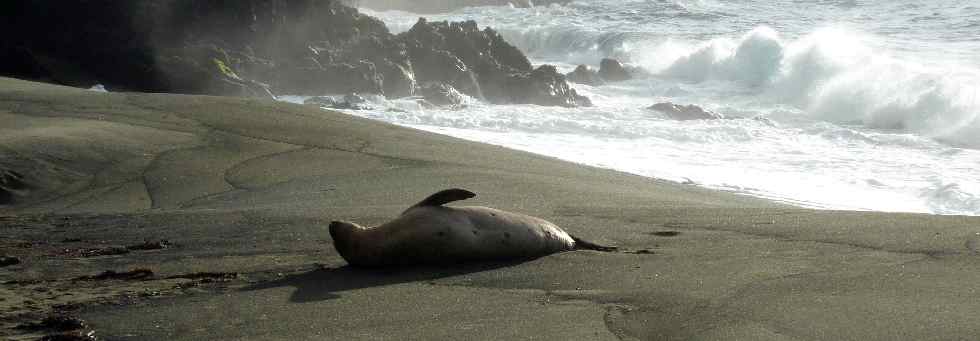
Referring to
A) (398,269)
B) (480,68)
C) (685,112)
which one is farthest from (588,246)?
(480,68)

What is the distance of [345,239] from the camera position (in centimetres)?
575

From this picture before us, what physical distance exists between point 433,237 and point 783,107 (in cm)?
1899

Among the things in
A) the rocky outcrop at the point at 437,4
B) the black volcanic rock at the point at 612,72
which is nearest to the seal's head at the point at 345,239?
the black volcanic rock at the point at 612,72

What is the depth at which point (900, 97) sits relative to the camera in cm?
2145

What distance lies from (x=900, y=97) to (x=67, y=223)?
17.9m

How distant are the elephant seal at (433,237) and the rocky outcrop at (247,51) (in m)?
15.4

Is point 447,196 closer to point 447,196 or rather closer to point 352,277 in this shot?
point 447,196

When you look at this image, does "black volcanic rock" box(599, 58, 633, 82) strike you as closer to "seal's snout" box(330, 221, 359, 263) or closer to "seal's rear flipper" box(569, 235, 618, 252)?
"seal's rear flipper" box(569, 235, 618, 252)

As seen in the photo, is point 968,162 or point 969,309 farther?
point 968,162

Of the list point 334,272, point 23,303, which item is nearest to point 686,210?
point 334,272

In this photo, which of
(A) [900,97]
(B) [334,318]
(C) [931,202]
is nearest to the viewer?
(B) [334,318]

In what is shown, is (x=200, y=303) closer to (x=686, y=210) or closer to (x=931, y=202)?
(x=686, y=210)

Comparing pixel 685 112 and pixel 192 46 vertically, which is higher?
pixel 192 46

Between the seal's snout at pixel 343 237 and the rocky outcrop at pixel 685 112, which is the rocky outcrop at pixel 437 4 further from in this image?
the seal's snout at pixel 343 237
